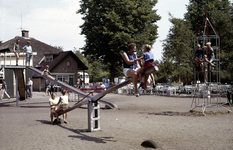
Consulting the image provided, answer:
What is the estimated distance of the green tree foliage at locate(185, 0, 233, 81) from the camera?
4506cm

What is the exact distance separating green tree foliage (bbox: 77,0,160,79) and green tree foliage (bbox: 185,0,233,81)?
881cm

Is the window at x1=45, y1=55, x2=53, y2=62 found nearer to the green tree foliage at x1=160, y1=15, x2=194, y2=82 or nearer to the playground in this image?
the green tree foliage at x1=160, y1=15, x2=194, y2=82

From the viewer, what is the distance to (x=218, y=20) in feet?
149

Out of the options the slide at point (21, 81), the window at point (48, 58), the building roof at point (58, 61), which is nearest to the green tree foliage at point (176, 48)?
the slide at point (21, 81)

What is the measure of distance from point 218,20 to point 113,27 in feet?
65.6

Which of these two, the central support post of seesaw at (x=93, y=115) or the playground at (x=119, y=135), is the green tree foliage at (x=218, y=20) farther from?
the central support post of seesaw at (x=93, y=115)

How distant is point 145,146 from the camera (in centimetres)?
743

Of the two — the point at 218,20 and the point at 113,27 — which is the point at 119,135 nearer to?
the point at 113,27

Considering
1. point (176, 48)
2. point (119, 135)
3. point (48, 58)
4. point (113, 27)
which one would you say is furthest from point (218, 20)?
point (119, 135)

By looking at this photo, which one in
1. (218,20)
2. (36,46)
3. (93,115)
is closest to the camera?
(93,115)

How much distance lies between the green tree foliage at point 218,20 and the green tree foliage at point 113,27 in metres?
8.81

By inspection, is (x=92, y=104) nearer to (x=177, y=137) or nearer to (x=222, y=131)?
(x=177, y=137)

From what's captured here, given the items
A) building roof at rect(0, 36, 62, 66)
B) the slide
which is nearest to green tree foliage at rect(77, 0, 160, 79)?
building roof at rect(0, 36, 62, 66)

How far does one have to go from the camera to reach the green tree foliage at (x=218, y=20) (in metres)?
45.1
